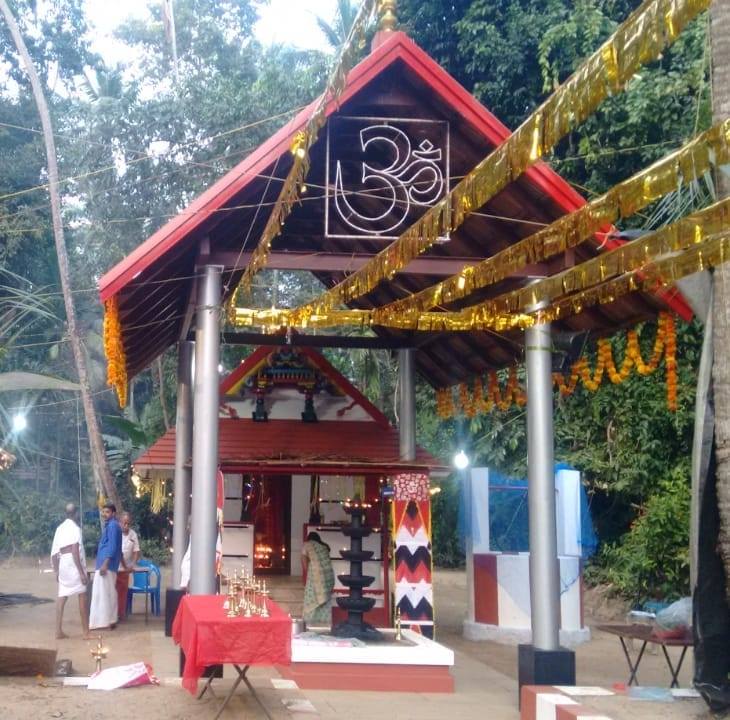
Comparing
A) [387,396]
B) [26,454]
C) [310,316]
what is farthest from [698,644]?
[26,454]

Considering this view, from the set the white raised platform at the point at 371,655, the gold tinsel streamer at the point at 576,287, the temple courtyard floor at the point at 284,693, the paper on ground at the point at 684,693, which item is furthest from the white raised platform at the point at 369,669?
the gold tinsel streamer at the point at 576,287

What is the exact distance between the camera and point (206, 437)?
9.15 meters

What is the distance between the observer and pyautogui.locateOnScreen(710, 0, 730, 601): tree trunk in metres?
6.52

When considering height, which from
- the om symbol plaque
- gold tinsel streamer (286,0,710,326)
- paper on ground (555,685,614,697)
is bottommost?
paper on ground (555,685,614,697)

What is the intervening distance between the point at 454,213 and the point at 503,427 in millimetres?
13306

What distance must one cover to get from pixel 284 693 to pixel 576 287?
412cm

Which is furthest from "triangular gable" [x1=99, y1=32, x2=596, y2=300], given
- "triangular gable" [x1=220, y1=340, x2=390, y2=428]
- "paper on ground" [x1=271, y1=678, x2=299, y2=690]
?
"triangular gable" [x1=220, y1=340, x2=390, y2=428]

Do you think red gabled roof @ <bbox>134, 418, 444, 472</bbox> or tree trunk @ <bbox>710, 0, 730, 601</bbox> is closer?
tree trunk @ <bbox>710, 0, 730, 601</bbox>

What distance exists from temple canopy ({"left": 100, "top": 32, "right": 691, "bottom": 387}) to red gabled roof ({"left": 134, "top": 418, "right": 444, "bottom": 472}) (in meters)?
2.76

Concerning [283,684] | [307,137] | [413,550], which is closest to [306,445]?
[413,550]

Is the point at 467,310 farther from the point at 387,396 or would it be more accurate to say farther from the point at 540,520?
the point at 387,396

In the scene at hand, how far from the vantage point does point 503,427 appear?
63.4 ft

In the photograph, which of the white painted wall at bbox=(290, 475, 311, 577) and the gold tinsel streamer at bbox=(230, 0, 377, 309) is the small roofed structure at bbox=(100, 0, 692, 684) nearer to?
the gold tinsel streamer at bbox=(230, 0, 377, 309)

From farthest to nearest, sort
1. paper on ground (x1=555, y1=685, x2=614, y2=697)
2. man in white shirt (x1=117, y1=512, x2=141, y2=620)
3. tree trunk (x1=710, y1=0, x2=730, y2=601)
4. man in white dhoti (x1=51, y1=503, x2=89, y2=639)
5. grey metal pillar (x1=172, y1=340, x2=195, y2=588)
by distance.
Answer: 1. man in white shirt (x1=117, y1=512, x2=141, y2=620)
2. grey metal pillar (x1=172, y1=340, x2=195, y2=588)
3. man in white dhoti (x1=51, y1=503, x2=89, y2=639)
4. paper on ground (x1=555, y1=685, x2=614, y2=697)
5. tree trunk (x1=710, y1=0, x2=730, y2=601)
